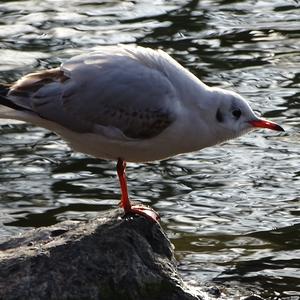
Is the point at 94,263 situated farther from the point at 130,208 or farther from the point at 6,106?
the point at 6,106

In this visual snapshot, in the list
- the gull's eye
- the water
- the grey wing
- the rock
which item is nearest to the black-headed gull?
the grey wing

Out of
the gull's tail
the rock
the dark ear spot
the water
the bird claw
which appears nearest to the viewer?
the rock

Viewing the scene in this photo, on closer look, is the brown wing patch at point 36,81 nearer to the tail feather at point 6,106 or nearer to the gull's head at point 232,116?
the tail feather at point 6,106

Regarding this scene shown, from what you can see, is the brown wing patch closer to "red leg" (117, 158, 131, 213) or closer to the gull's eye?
"red leg" (117, 158, 131, 213)

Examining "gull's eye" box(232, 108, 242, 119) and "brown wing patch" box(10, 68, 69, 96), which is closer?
"brown wing patch" box(10, 68, 69, 96)

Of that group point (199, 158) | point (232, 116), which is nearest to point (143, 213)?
point (232, 116)

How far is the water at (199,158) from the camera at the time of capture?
8.11 metres

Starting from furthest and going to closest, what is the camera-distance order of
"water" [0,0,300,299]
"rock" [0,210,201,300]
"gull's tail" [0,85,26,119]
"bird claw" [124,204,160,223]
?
1. "water" [0,0,300,299]
2. "gull's tail" [0,85,26,119]
3. "bird claw" [124,204,160,223]
4. "rock" [0,210,201,300]

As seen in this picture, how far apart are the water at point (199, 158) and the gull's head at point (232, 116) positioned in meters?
1.02

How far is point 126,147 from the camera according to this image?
696cm

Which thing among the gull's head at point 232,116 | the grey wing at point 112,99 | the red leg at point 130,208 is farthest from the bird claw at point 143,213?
the gull's head at point 232,116

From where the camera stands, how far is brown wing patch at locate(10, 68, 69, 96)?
7.04 metres

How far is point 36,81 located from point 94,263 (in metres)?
1.29

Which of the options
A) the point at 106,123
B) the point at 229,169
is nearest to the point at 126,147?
the point at 106,123
